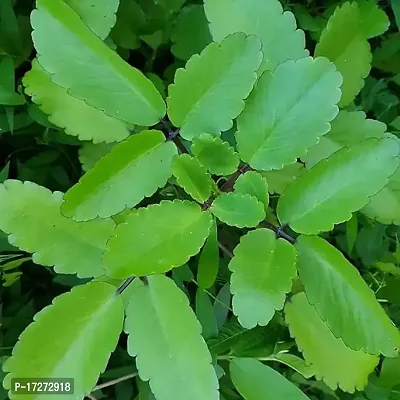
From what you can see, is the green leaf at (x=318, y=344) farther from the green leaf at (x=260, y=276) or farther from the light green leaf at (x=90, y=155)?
the light green leaf at (x=90, y=155)

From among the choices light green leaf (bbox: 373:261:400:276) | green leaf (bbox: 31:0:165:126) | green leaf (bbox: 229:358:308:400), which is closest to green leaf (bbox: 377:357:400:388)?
light green leaf (bbox: 373:261:400:276)

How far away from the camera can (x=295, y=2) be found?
42.2 inches

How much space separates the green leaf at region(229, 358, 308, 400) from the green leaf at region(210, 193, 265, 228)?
0.79 feet

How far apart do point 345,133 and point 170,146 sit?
238 mm

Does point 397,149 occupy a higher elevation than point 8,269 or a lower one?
higher

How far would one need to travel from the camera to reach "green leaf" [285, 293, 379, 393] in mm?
775

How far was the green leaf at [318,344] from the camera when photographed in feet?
2.54

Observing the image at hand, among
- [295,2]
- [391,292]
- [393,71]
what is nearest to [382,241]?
[391,292]

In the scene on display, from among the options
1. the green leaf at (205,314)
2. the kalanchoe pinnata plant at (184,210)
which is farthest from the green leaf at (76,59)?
the green leaf at (205,314)

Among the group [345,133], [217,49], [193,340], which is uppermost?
[217,49]

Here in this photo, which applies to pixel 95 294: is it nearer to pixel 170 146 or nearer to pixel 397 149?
pixel 170 146

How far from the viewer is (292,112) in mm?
623

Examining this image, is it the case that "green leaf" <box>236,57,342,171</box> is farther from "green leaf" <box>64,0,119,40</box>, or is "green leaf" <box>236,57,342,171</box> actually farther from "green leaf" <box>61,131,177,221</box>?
"green leaf" <box>64,0,119,40</box>

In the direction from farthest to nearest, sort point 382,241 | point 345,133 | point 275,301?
point 382,241 < point 345,133 < point 275,301
